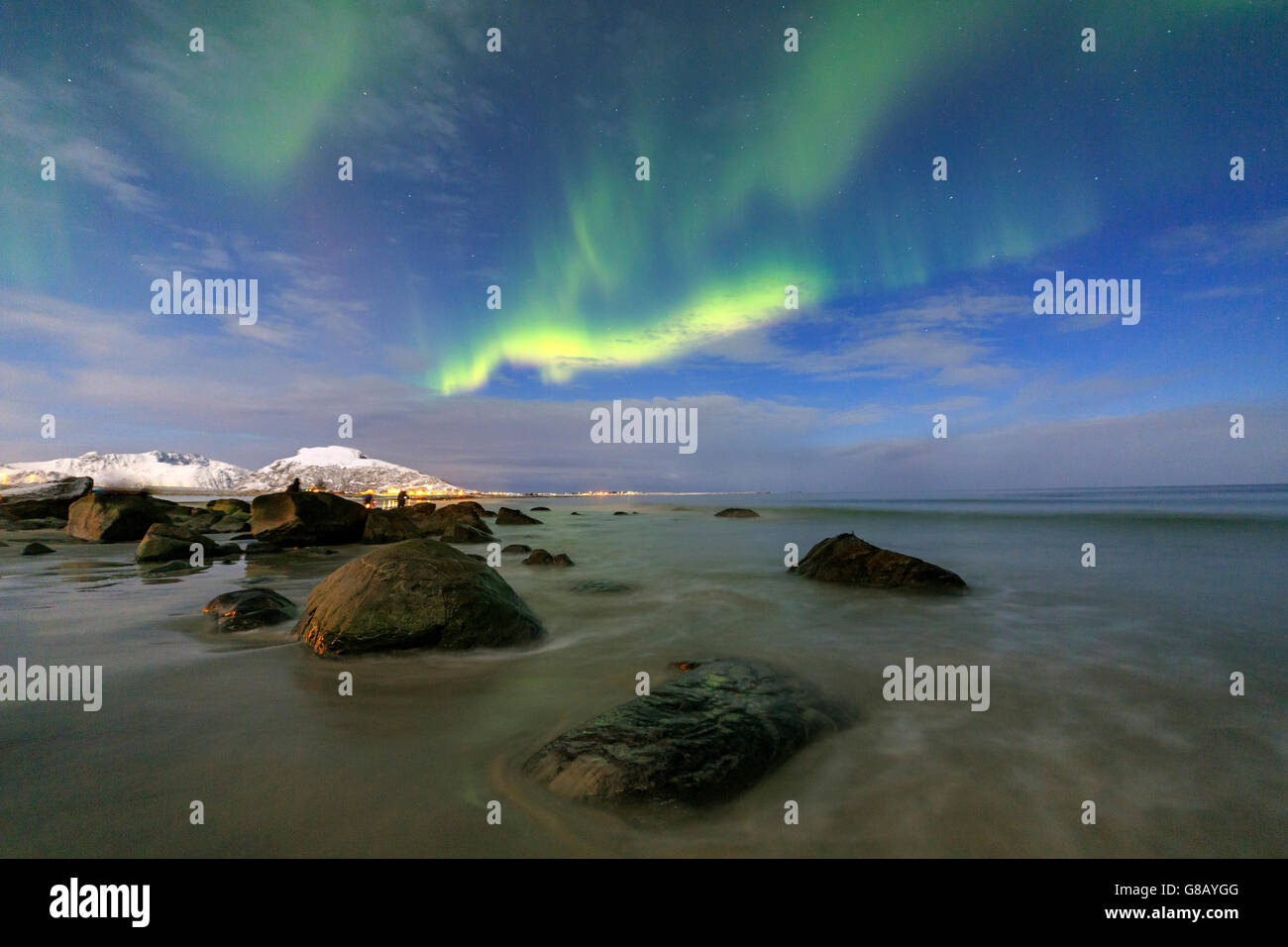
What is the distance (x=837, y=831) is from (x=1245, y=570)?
1382cm

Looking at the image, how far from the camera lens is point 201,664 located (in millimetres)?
4543

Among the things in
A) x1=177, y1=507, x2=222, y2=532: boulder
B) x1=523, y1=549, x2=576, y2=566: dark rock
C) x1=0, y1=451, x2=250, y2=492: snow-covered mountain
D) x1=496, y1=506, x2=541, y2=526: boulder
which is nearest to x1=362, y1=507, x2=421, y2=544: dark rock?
x1=177, y1=507, x2=222, y2=532: boulder

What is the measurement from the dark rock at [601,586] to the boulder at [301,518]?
955 centimetres

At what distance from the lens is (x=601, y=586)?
8.84m

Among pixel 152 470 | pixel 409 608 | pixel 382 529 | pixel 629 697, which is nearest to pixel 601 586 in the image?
pixel 409 608

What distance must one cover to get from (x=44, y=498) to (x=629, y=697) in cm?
2774

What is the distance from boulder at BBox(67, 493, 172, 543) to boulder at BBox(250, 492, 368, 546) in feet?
10.2

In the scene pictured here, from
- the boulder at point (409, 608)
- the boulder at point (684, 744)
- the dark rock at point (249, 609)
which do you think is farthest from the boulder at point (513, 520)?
the boulder at point (684, 744)

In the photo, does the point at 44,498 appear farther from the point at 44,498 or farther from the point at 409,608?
the point at 409,608

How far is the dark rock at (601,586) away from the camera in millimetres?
8656

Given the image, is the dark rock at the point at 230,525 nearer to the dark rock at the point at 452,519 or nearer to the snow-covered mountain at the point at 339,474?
the dark rock at the point at 452,519
